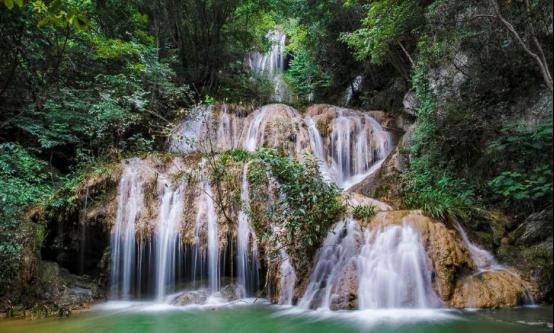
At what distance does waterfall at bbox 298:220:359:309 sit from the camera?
6.18m

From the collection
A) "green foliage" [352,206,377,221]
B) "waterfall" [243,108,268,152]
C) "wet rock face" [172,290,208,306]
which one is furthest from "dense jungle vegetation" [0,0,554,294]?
"wet rock face" [172,290,208,306]

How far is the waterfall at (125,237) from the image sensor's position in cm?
768

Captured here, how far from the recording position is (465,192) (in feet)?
23.8

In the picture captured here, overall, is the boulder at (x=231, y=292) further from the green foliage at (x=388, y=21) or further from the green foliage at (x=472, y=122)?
the green foliage at (x=388, y=21)

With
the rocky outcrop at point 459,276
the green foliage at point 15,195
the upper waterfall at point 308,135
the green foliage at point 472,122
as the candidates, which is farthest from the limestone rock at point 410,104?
the green foliage at point 15,195

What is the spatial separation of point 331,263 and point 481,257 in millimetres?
2358

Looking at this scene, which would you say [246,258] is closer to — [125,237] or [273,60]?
[125,237]

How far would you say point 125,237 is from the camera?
309 inches

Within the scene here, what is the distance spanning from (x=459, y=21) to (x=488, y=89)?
1.57 metres

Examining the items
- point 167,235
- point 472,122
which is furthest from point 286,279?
point 472,122

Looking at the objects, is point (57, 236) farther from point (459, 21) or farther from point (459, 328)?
point (459, 21)

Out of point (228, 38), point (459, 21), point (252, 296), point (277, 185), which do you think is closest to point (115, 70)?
point (228, 38)

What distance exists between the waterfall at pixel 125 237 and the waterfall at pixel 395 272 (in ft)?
14.8

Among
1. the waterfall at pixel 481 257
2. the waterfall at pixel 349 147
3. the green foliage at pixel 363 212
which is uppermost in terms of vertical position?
the waterfall at pixel 349 147
